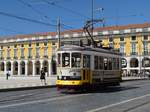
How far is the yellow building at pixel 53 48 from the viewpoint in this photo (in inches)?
A: 4240

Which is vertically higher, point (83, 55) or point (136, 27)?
point (136, 27)

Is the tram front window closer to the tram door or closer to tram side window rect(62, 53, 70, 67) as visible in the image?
tram side window rect(62, 53, 70, 67)

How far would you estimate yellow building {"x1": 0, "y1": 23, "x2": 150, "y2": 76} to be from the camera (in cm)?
10769

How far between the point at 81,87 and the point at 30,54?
103 metres

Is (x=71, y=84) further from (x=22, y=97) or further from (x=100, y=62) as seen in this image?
(x=22, y=97)

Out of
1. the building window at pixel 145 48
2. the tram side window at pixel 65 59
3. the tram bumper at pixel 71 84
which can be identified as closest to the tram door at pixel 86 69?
the tram bumper at pixel 71 84

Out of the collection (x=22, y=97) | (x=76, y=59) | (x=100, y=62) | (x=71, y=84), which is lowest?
(x=22, y=97)

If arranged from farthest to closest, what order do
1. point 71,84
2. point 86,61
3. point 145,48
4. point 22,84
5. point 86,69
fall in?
point 145,48
point 22,84
point 86,61
point 86,69
point 71,84

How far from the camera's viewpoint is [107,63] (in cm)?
2917

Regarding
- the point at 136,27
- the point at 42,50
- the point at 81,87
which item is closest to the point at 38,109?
the point at 81,87

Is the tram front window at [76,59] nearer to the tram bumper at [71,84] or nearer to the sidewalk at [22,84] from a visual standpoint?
the tram bumper at [71,84]

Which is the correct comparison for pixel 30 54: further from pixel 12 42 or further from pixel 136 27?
pixel 136 27

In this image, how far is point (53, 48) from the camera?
119m

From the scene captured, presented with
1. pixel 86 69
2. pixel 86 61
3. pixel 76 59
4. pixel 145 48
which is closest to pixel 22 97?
pixel 76 59
